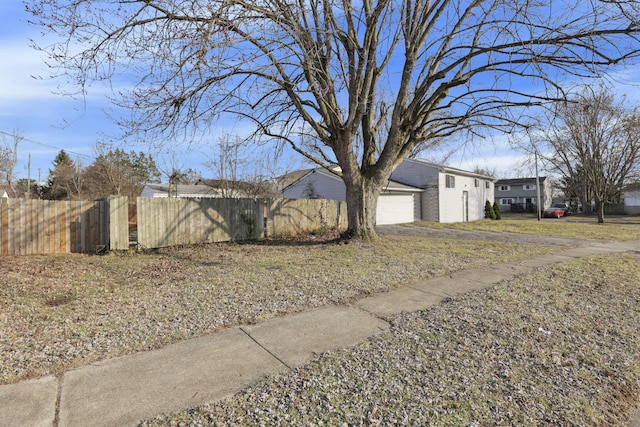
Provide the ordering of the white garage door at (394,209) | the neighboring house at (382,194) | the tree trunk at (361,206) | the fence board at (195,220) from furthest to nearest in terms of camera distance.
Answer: the neighboring house at (382,194) → the white garage door at (394,209) → the tree trunk at (361,206) → the fence board at (195,220)

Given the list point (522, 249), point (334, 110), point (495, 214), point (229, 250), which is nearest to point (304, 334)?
point (229, 250)

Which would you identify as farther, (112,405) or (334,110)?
(334,110)

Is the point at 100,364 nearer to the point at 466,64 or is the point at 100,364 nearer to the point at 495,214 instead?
the point at 466,64

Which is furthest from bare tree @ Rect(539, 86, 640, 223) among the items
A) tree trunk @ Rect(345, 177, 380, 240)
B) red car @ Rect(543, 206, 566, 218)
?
tree trunk @ Rect(345, 177, 380, 240)

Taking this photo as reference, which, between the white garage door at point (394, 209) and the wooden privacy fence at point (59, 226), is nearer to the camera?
the wooden privacy fence at point (59, 226)

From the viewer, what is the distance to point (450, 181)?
24.6 m

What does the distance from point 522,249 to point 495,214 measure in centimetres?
1953

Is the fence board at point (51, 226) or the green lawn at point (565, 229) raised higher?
the fence board at point (51, 226)

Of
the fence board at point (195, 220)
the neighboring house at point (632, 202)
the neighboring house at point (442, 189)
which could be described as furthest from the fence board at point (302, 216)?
the neighboring house at point (632, 202)

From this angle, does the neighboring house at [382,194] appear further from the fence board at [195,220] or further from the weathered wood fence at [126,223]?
the fence board at [195,220]

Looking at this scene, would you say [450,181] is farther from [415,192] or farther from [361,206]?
[361,206]

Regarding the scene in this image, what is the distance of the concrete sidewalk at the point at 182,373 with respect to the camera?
2.29m

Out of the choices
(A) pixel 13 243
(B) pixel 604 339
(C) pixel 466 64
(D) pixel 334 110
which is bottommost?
Result: (B) pixel 604 339

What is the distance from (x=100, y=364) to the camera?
2.93 m
